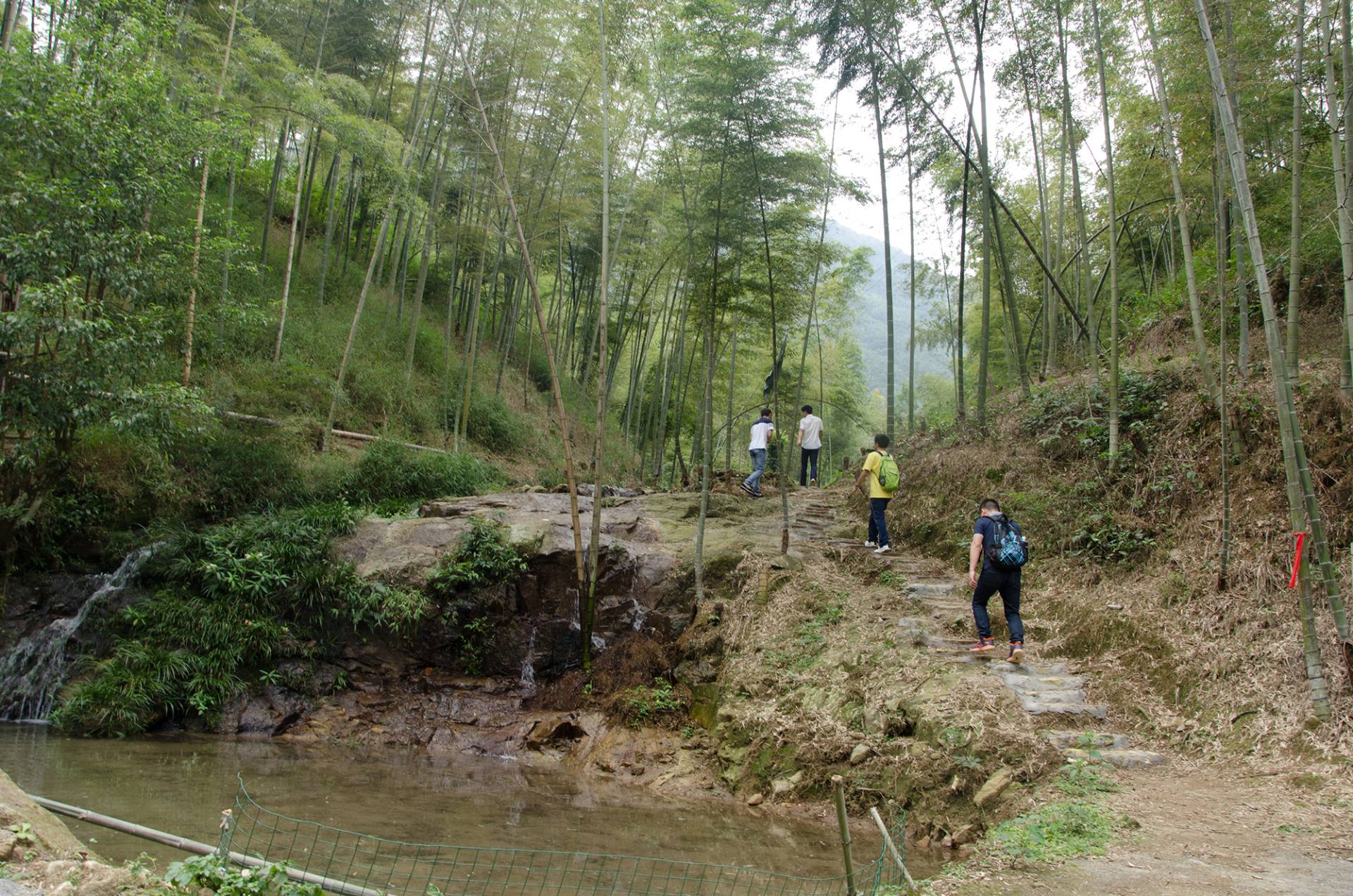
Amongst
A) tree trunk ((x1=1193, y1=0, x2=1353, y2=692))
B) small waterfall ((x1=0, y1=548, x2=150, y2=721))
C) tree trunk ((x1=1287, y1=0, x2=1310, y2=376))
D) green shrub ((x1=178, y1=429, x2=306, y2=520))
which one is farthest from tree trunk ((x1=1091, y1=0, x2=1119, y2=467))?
small waterfall ((x1=0, y1=548, x2=150, y2=721))

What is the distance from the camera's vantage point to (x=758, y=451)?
1045cm

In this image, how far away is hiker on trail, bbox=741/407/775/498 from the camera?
1045cm

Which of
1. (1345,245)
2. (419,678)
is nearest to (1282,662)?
(1345,245)

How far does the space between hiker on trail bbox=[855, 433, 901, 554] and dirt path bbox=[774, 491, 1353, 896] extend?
114 inches

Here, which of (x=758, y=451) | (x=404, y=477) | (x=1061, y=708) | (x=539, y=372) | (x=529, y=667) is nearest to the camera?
(x=1061, y=708)

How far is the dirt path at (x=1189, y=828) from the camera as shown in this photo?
282 cm

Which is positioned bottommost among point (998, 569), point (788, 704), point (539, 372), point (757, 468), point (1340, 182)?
point (788, 704)

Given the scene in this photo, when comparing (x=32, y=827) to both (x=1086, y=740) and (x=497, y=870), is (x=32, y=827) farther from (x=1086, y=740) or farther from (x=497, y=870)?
(x=1086, y=740)

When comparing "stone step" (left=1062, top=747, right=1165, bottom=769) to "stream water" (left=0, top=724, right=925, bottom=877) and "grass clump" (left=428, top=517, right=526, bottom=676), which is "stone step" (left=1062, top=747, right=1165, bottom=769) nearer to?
"stream water" (left=0, top=724, right=925, bottom=877)

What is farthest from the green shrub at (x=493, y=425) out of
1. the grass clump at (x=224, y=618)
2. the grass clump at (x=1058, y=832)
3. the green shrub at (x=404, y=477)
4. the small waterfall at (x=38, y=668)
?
the grass clump at (x=1058, y=832)

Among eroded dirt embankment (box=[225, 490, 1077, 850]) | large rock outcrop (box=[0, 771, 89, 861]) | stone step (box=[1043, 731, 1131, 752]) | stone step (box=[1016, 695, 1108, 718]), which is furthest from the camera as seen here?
stone step (box=[1016, 695, 1108, 718])

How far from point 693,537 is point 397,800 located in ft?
14.1

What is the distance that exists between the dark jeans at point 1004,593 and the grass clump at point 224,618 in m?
4.94

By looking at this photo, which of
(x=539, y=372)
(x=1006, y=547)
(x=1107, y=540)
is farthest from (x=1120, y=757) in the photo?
(x=539, y=372)
